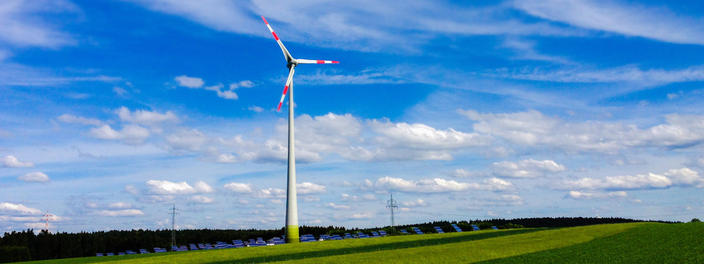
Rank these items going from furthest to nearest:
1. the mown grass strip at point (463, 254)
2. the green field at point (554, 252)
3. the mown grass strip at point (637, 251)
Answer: the mown grass strip at point (463, 254) → the green field at point (554, 252) → the mown grass strip at point (637, 251)

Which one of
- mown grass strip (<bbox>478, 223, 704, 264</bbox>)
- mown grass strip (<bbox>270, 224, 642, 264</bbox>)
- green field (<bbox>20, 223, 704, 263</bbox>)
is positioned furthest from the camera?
mown grass strip (<bbox>270, 224, 642, 264</bbox>)

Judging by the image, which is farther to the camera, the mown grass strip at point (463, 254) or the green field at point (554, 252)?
the mown grass strip at point (463, 254)

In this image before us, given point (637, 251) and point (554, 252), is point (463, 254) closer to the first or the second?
point (554, 252)

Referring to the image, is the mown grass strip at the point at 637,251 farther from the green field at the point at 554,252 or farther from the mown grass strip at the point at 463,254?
the mown grass strip at the point at 463,254

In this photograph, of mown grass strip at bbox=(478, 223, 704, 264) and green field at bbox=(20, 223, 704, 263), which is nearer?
mown grass strip at bbox=(478, 223, 704, 264)

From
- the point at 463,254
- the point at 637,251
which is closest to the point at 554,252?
the point at 637,251

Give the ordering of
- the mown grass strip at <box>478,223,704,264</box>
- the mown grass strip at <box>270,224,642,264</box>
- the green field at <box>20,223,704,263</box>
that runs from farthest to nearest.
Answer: the mown grass strip at <box>270,224,642,264</box>
the green field at <box>20,223,704,263</box>
the mown grass strip at <box>478,223,704,264</box>

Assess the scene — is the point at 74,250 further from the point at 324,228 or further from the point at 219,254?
the point at 219,254

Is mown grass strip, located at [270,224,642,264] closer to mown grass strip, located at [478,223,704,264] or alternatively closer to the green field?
the green field

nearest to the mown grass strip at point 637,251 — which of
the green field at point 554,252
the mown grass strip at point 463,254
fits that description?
the green field at point 554,252

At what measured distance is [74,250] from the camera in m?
167

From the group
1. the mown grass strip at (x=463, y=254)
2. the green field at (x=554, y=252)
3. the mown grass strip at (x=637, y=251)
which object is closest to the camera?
the mown grass strip at (x=637, y=251)

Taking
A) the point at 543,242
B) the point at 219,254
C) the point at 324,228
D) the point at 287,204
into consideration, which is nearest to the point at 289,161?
the point at 287,204

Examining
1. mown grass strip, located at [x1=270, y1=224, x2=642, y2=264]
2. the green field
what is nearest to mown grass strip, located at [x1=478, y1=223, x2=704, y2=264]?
the green field
